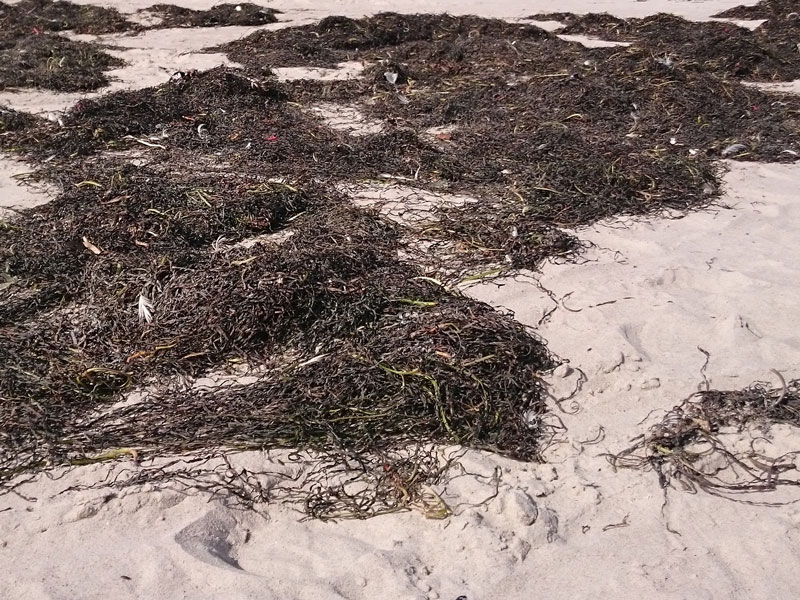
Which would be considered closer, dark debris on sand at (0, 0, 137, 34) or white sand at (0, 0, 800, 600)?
white sand at (0, 0, 800, 600)

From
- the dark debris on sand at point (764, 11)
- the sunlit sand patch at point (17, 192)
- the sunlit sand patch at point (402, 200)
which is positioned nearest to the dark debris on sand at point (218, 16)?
the sunlit sand patch at point (17, 192)

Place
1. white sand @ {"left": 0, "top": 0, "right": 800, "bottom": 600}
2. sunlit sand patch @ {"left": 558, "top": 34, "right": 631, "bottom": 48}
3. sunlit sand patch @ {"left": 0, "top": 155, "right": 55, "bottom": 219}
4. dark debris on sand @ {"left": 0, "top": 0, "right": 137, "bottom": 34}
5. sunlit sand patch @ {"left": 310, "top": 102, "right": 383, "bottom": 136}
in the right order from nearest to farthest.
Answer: white sand @ {"left": 0, "top": 0, "right": 800, "bottom": 600} → sunlit sand patch @ {"left": 0, "top": 155, "right": 55, "bottom": 219} → sunlit sand patch @ {"left": 310, "top": 102, "right": 383, "bottom": 136} → sunlit sand patch @ {"left": 558, "top": 34, "right": 631, "bottom": 48} → dark debris on sand @ {"left": 0, "top": 0, "right": 137, "bottom": 34}

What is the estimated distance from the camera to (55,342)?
2.78 metres

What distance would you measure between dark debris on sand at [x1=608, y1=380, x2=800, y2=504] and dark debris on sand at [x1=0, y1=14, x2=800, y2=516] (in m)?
0.38

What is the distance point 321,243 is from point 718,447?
191 centimetres

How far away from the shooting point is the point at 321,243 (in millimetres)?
3375

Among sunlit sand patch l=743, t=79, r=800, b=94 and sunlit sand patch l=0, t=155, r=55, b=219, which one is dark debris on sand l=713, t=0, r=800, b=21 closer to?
sunlit sand patch l=743, t=79, r=800, b=94

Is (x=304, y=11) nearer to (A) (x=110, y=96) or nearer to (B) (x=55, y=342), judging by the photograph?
(A) (x=110, y=96)

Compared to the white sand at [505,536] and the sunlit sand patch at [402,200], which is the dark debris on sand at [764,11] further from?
the white sand at [505,536]

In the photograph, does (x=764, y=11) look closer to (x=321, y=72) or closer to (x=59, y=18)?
(x=321, y=72)

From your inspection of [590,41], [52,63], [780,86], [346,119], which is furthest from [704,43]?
[52,63]

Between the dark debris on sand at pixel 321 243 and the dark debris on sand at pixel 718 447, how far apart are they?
377 millimetres

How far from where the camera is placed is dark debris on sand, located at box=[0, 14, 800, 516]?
245 cm

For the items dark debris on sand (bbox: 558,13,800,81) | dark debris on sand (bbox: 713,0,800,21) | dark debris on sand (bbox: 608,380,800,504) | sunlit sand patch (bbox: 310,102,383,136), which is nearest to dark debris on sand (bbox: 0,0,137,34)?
sunlit sand patch (bbox: 310,102,383,136)
